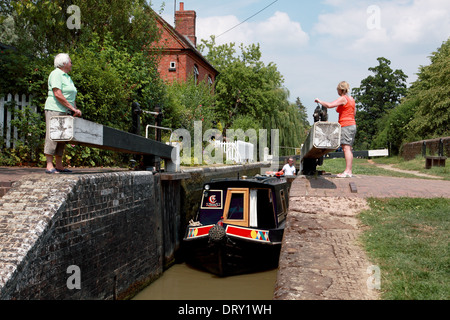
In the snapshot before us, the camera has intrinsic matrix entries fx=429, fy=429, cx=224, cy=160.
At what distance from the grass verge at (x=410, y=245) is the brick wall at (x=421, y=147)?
51.7 ft

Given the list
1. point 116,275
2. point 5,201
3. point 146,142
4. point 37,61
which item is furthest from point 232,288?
point 37,61

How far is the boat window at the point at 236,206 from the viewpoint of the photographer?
904 cm

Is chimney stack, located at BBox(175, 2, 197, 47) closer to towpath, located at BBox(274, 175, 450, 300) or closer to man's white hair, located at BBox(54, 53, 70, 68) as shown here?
man's white hair, located at BBox(54, 53, 70, 68)

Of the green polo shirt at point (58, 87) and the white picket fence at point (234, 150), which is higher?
the green polo shirt at point (58, 87)

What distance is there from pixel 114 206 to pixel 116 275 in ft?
3.42

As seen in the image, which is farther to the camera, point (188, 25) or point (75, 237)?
point (188, 25)

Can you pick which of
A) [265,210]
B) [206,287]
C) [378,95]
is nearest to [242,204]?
[265,210]

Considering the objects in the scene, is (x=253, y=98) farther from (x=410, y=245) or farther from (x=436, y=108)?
(x=410, y=245)

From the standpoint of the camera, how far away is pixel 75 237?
5.30 metres

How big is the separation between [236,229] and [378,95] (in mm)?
55510

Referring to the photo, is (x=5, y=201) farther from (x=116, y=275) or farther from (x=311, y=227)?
(x=311, y=227)

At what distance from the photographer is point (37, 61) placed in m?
10.1

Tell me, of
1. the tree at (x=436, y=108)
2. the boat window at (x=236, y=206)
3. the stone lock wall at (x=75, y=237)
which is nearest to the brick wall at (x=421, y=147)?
the tree at (x=436, y=108)

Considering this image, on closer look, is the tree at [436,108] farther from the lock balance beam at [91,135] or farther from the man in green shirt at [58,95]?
the man in green shirt at [58,95]
